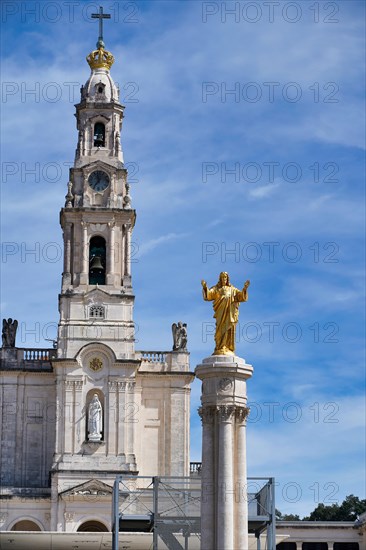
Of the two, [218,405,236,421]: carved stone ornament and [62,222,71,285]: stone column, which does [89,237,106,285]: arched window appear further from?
[218,405,236,421]: carved stone ornament

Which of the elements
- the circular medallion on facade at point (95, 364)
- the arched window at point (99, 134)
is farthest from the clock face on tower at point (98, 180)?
the circular medallion on facade at point (95, 364)

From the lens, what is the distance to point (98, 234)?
7719 centimetres

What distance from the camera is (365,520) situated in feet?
284

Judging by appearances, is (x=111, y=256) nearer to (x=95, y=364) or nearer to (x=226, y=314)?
(x=95, y=364)

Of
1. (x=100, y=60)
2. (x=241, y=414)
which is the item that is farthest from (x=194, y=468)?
(x=241, y=414)

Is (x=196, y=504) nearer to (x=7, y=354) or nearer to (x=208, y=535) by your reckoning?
(x=208, y=535)

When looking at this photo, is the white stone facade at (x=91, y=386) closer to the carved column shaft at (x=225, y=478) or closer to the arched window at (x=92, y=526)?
→ the arched window at (x=92, y=526)

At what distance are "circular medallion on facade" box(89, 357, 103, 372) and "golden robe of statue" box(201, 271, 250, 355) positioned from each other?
32.1 m

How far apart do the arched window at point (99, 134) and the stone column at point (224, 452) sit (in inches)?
1525

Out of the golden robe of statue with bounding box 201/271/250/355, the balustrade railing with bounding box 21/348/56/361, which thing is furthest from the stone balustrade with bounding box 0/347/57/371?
the golden robe of statue with bounding box 201/271/250/355

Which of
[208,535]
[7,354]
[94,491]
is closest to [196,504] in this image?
[208,535]

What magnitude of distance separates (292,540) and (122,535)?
3312cm

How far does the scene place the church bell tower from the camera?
75.2m

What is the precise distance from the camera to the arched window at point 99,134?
260 ft
